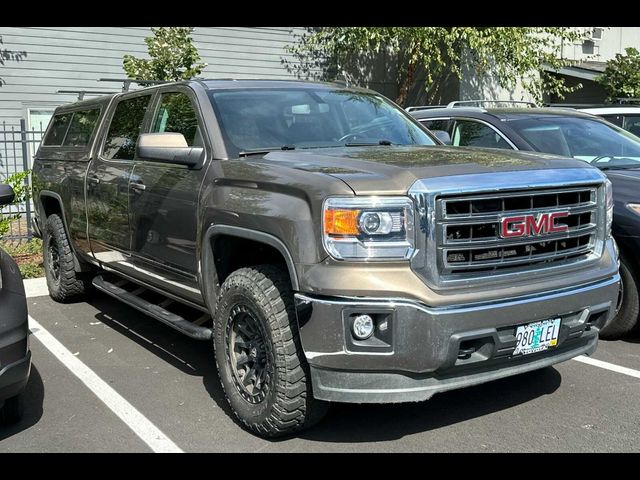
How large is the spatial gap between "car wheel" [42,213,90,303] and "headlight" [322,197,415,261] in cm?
427

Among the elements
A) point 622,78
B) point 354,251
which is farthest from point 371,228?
point 622,78

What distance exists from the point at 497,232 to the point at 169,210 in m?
2.19

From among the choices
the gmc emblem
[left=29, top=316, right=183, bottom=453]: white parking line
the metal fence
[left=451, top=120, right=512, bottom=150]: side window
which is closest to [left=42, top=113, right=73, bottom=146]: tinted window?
[left=29, top=316, right=183, bottom=453]: white parking line

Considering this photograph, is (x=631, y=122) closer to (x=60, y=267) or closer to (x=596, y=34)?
(x=60, y=267)

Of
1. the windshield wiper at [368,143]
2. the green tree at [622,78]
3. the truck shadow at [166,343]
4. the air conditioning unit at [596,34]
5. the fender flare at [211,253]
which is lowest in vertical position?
the truck shadow at [166,343]

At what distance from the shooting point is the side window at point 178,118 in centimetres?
465

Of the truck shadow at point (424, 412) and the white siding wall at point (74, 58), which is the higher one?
the white siding wall at point (74, 58)

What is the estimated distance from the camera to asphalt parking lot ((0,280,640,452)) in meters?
3.75

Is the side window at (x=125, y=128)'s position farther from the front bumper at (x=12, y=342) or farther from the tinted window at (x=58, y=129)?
the front bumper at (x=12, y=342)

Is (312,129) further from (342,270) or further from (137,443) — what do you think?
(137,443)

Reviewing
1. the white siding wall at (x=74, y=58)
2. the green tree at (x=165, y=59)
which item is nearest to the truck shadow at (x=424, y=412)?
the green tree at (x=165, y=59)

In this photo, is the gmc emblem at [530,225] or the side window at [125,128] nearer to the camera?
the gmc emblem at [530,225]

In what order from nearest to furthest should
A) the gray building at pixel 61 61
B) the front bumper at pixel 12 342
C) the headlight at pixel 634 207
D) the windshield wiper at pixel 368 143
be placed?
the front bumper at pixel 12 342 < the windshield wiper at pixel 368 143 < the headlight at pixel 634 207 < the gray building at pixel 61 61

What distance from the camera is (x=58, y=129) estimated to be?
7.20 m
